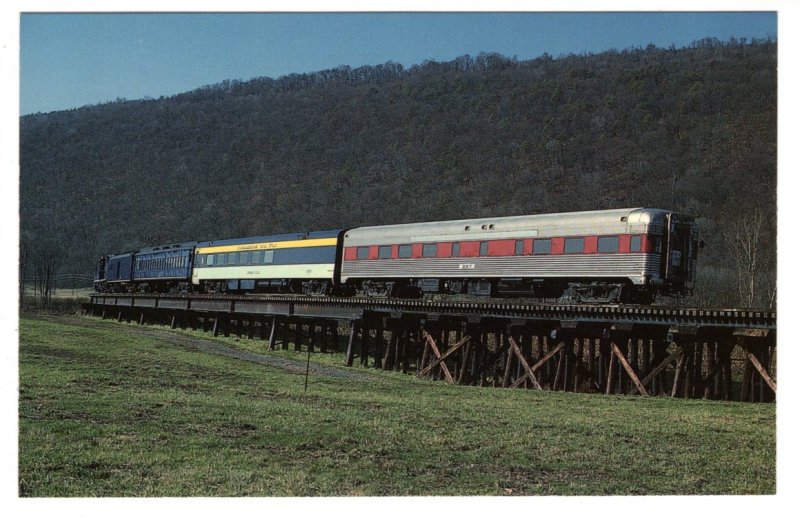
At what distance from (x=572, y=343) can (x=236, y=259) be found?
2583 cm

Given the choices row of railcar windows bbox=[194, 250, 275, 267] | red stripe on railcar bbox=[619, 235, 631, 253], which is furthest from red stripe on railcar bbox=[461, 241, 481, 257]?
row of railcar windows bbox=[194, 250, 275, 267]

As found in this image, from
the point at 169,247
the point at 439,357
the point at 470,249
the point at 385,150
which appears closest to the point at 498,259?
the point at 470,249

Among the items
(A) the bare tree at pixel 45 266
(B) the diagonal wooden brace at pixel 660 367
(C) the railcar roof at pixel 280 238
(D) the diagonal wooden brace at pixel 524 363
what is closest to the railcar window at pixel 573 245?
(D) the diagonal wooden brace at pixel 524 363

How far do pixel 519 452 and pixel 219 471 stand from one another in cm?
636

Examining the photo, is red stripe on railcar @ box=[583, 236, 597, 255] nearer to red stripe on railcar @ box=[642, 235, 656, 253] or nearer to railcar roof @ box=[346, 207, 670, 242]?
railcar roof @ box=[346, 207, 670, 242]

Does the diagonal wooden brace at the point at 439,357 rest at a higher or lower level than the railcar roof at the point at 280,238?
lower

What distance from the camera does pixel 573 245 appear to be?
2983 centimetres

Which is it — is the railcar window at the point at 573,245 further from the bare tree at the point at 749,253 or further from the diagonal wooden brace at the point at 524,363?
the bare tree at the point at 749,253

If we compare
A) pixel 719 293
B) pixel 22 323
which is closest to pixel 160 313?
pixel 22 323

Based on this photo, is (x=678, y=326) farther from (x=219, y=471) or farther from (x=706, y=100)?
(x=706, y=100)

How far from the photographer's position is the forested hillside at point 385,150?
5772cm

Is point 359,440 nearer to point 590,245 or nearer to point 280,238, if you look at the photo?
point 590,245

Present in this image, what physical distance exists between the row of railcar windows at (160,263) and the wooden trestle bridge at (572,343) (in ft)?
49.8
